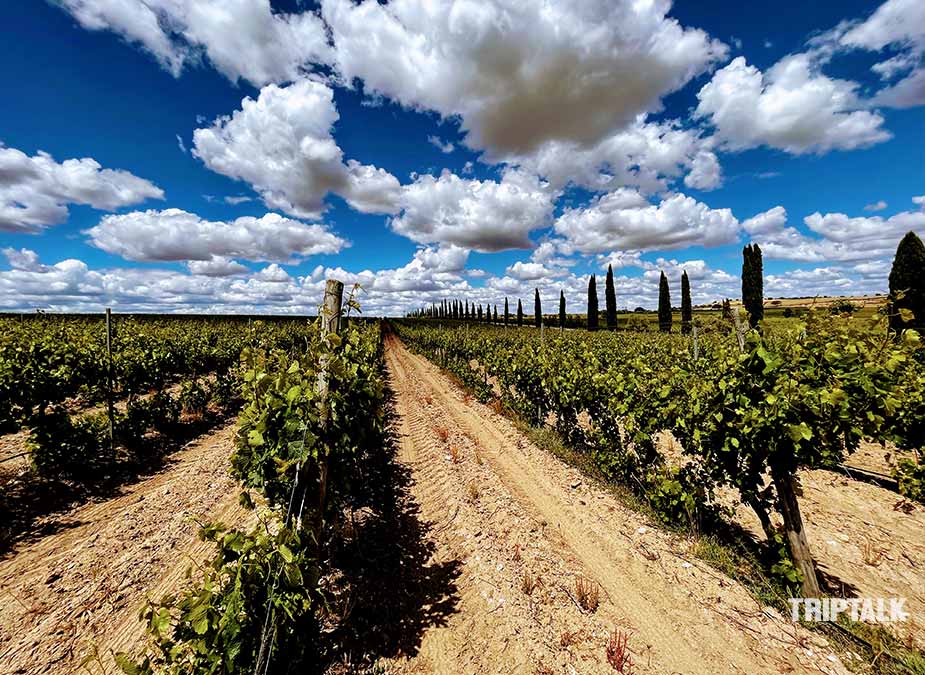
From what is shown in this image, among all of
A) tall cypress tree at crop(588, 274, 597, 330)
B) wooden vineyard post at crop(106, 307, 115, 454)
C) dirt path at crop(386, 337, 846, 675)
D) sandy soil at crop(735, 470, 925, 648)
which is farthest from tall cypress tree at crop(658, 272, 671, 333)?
wooden vineyard post at crop(106, 307, 115, 454)

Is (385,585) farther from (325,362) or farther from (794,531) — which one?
(794,531)

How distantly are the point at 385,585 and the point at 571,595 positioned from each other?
213cm

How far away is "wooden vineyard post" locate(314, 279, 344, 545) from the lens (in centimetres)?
312

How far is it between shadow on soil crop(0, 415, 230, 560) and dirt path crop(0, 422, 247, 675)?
0.57ft

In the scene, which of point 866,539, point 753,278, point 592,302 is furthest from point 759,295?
point 866,539

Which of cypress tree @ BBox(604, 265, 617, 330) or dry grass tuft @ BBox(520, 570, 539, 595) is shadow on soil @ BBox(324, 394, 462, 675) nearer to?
dry grass tuft @ BBox(520, 570, 539, 595)

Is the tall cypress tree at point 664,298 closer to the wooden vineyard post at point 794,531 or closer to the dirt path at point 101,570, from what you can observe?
the wooden vineyard post at point 794,531

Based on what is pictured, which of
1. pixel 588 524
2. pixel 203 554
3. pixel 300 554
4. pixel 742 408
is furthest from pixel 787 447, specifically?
pixel 203 554

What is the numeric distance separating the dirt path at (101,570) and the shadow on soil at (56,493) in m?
0.17

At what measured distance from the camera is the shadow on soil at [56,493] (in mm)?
5398

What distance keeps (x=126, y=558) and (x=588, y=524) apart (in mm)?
6195

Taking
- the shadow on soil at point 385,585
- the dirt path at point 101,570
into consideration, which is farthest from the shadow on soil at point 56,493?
the shadow on soil at point 385,585

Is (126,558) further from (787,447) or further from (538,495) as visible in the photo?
(787,447)

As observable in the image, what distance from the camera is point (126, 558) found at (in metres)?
4.75
